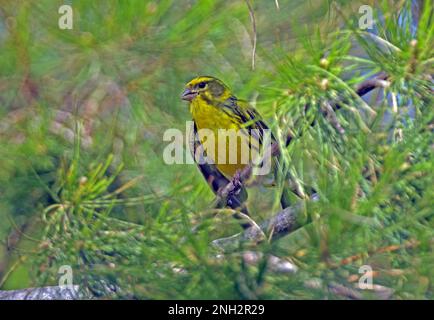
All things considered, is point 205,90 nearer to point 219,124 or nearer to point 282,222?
point 219,124

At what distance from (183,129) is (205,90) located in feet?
0.65

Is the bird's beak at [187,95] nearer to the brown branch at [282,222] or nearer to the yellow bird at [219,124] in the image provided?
the yellow bird at [219,124]

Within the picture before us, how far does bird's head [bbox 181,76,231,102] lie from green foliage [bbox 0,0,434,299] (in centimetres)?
4

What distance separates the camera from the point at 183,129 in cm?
157

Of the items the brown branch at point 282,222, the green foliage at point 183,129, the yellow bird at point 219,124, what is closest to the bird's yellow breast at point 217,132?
the yellow bird at point 219,124

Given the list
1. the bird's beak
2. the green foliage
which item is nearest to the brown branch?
the green foliage

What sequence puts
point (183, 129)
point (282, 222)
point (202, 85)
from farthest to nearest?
point (202, 85), point (183, 129), point (282, 222)

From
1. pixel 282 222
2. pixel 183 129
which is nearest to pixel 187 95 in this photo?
pixel 183 129

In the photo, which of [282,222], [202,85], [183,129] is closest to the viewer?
[282,222]

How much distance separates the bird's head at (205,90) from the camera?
64.5 inches

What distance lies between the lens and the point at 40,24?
1.51 metres

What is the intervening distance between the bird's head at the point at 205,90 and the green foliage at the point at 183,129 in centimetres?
4

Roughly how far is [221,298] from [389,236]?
0.22 meters

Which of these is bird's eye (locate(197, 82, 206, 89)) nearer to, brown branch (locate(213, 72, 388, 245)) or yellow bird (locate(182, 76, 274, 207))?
yellow bird (locate(182, 76, 274, 207))
